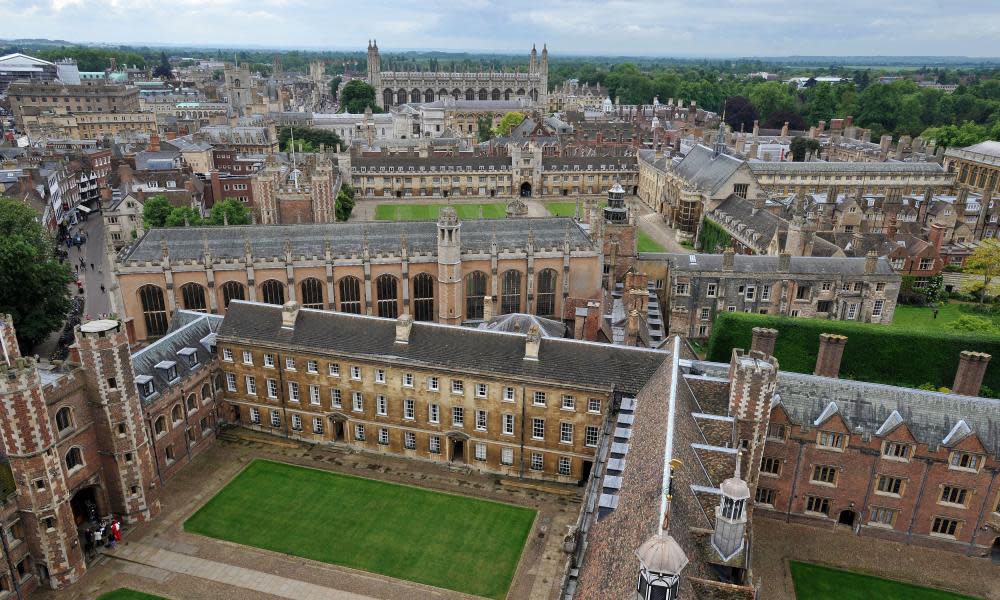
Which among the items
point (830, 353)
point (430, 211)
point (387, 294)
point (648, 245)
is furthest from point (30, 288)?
point (648, 245)

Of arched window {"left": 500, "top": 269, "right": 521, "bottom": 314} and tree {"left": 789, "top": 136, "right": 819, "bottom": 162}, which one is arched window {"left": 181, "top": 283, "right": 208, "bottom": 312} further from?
tree {"left": 789, "top": 136, "right": 819, "bottom": 162}

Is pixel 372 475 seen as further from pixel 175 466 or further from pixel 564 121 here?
pixel 564 121

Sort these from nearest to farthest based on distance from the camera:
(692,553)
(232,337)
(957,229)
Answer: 1. (692,553)
2. (232,337)
3. (957,229)

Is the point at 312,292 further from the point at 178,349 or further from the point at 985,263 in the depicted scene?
the point at 985,263

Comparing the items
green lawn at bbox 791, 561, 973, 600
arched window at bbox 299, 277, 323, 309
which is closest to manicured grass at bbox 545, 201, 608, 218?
arched window at bbox 299, 277, 323, 309

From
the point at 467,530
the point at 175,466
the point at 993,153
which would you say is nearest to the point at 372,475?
the point at 467,530

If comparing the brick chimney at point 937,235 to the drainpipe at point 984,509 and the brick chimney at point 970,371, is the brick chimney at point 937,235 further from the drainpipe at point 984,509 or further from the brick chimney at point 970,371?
the drainpipe at point 984,509
